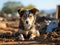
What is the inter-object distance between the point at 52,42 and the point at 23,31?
6.56ft

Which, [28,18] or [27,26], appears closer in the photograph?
[28,18]

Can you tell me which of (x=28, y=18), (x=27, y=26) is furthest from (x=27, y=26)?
(x=28, y=18)

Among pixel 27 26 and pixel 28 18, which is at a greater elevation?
pixel 28 18

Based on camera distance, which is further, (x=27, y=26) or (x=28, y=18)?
(x=27, y=26)

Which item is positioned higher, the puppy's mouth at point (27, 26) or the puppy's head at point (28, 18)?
the puppy's head at point (28, 18)

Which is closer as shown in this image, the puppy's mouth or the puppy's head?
A: the puppy's head

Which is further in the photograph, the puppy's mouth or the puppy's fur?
the puppy's mouth

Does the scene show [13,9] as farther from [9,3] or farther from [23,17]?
[23,17]

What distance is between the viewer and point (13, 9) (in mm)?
60219

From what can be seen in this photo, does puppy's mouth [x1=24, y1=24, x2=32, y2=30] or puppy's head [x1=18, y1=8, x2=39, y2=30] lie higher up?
puppy's head [x1=18, y1=8, x2=39, y2=30]

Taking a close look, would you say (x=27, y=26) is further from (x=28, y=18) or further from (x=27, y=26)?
(x=28, y=18)

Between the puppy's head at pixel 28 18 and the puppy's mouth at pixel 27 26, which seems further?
the puppy's mouth at pixel 27 26

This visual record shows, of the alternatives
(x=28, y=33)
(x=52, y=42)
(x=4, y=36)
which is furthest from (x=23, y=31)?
(x=52, y=42)

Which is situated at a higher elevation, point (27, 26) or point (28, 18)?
point (28, 18)
